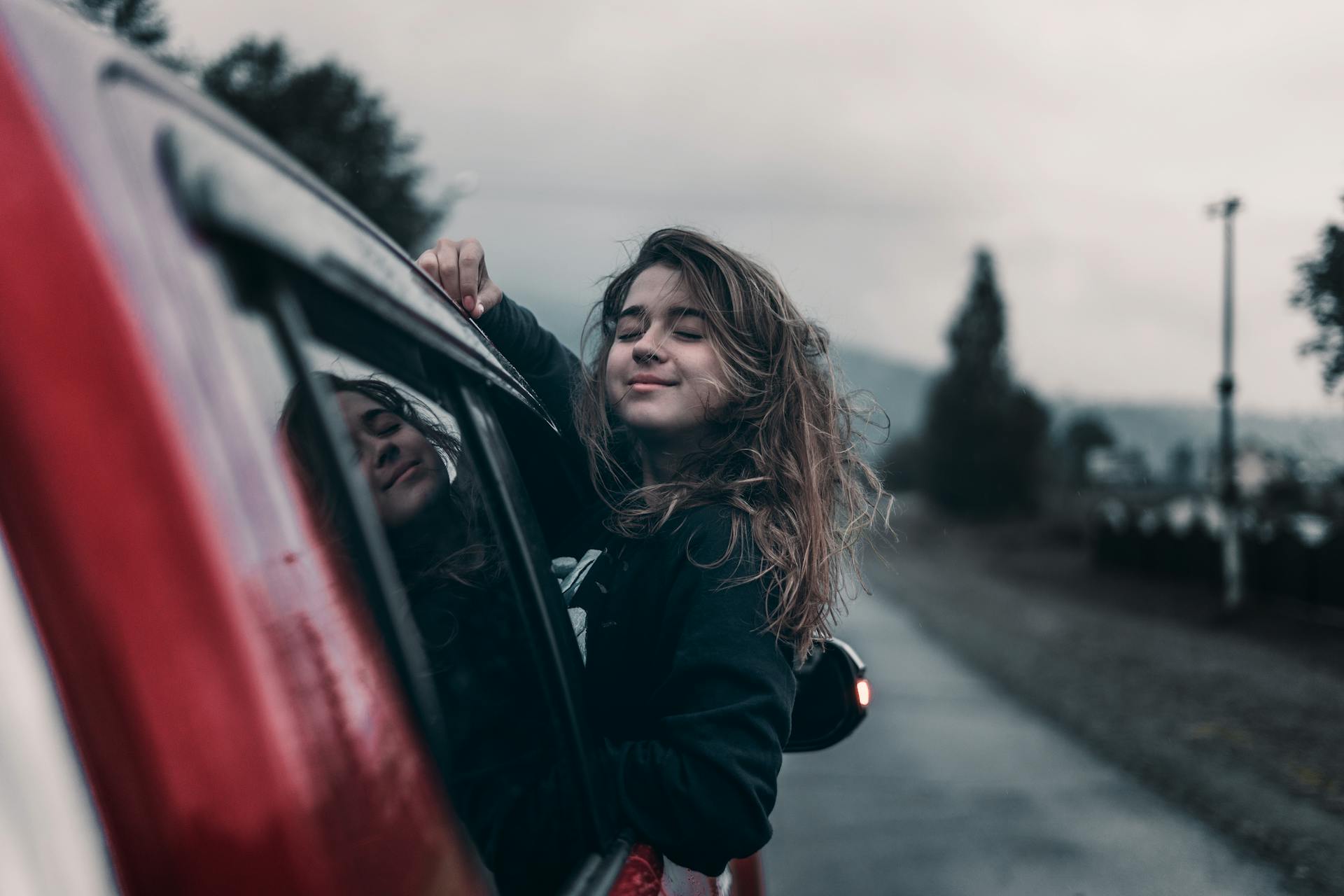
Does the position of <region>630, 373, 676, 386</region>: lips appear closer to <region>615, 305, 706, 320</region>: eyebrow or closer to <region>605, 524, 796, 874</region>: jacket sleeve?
<region>615, 305, 706, 320</region>: eyebrow

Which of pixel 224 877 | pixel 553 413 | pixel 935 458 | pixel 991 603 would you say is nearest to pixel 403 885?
pixel 224 877

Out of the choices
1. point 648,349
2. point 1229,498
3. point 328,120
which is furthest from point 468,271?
point 1229,498

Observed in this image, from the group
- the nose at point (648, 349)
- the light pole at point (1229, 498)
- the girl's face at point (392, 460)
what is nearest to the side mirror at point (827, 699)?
the nose at point (648, 349)

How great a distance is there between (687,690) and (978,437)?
52792mm

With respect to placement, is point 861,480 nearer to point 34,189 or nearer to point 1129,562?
point 34,189

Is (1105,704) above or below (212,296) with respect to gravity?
below

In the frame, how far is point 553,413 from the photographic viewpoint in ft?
7.03

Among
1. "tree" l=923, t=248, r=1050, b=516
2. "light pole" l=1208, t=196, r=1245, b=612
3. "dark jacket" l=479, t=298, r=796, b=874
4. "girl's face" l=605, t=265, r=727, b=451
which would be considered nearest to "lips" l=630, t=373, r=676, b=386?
"girl's face" l=605, t=265, r=727, b=451

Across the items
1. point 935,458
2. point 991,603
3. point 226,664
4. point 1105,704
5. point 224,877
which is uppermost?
point 226,664

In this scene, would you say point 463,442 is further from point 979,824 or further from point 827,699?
point 979,824

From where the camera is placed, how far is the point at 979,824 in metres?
6.18

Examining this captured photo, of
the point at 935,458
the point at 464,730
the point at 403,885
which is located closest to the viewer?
the point at 403,885

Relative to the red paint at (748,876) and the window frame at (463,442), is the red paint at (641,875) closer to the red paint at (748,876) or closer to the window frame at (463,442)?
the window frame at (463,442)

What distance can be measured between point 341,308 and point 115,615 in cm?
37
